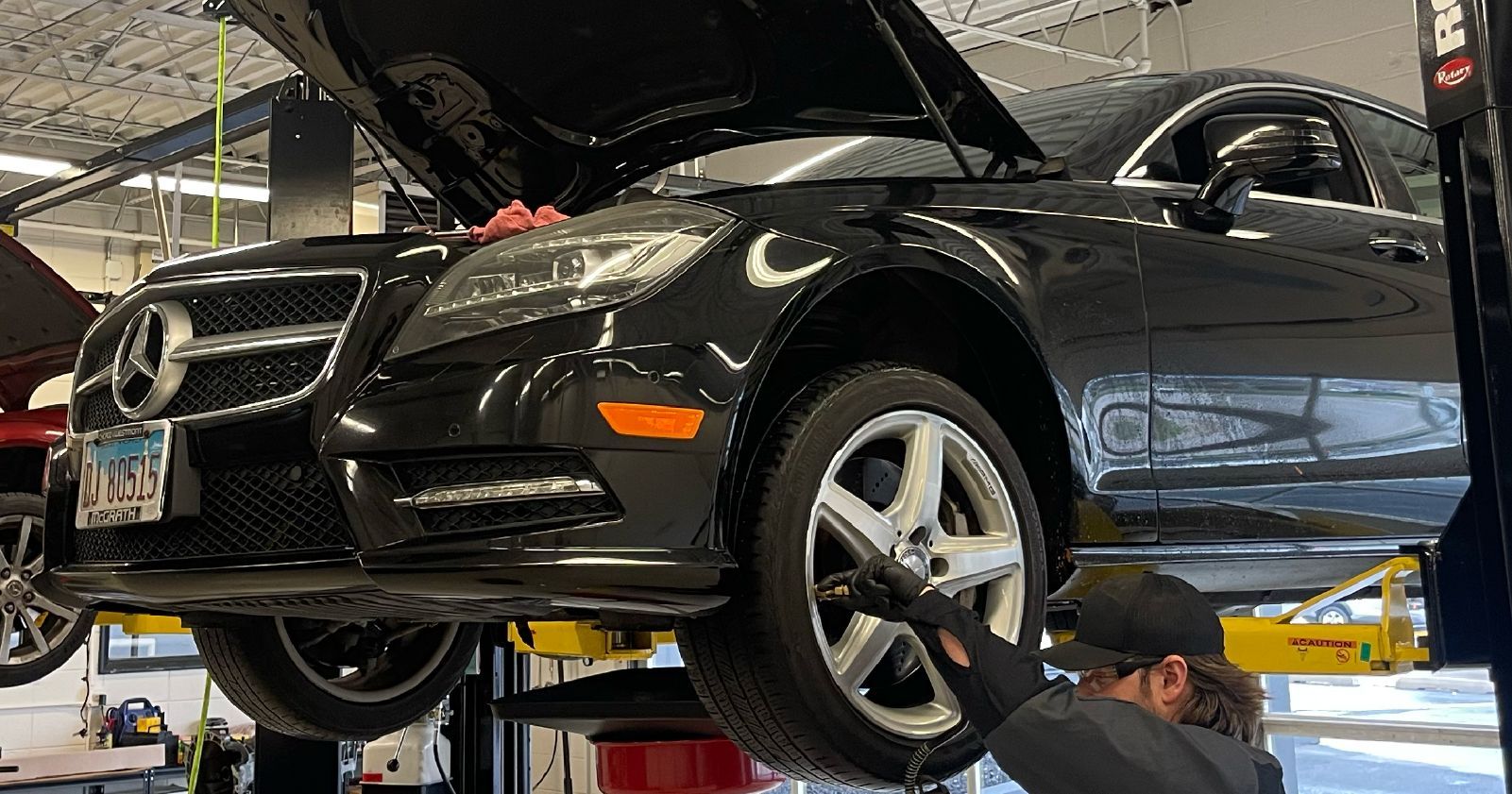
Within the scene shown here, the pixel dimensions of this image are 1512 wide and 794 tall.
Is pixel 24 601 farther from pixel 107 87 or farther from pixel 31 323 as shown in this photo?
pixel 107 87

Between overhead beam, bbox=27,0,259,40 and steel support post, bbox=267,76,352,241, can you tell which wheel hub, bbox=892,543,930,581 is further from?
overhead beam, bbox=27,0,259,40

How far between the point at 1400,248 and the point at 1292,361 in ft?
1.75

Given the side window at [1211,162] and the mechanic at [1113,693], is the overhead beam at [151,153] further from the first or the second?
the mechanic at [1113,693]

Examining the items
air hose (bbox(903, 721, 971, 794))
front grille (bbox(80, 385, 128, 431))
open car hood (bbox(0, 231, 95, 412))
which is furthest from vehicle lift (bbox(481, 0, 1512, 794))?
open car hood (bbox(0, 231, 95, 412))

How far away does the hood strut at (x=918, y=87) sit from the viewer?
2.18 m

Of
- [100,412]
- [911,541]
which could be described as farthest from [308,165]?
[911,541]

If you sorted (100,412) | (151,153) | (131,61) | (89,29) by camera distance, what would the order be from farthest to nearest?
(131,61) < (89,29) < (151,153) < (100,412)

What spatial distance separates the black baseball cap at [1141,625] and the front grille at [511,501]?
0.80 m

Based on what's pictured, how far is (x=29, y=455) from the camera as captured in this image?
4.33 meters

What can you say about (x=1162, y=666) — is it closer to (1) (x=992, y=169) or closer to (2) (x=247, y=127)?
(1) (x=992, y=169)

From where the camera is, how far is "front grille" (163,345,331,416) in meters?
2.03

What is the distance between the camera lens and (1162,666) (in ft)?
7.02

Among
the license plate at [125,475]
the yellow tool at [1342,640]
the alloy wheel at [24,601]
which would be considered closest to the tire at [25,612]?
the alloy wheel at [24,601]

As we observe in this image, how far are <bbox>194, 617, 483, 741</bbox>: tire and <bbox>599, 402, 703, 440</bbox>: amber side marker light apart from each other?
1340mm
